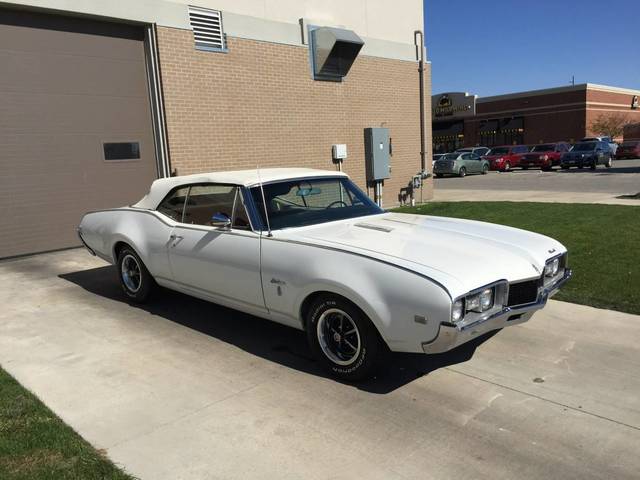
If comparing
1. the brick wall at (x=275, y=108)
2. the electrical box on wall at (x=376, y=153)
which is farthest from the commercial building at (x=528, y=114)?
the electrical box on wall at (x=376, y=153)

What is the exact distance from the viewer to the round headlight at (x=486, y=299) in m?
3.57

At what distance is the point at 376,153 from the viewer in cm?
1433

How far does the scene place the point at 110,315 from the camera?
5.80 meters

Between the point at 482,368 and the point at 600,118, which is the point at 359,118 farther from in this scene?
the point at 600,118

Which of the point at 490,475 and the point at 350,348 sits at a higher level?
the point at 350,348

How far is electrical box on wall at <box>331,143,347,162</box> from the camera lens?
13514 mm

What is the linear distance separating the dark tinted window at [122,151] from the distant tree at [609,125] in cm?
4756

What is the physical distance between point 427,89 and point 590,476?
577 inches

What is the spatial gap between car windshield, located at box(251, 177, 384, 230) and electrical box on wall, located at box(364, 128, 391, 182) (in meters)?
8.98

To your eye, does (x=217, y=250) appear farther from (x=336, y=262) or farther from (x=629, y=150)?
(x=629, y=150)

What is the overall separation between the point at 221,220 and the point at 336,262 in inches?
50.4

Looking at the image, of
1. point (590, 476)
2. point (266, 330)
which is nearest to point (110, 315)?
point (266, 330)

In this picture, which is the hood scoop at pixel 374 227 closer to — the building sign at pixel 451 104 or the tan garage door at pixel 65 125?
the tan garage door at pixel 65 125

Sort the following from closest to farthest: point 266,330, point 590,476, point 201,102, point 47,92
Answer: point 590,476, point 266,330, point 47,92, point 201,102
